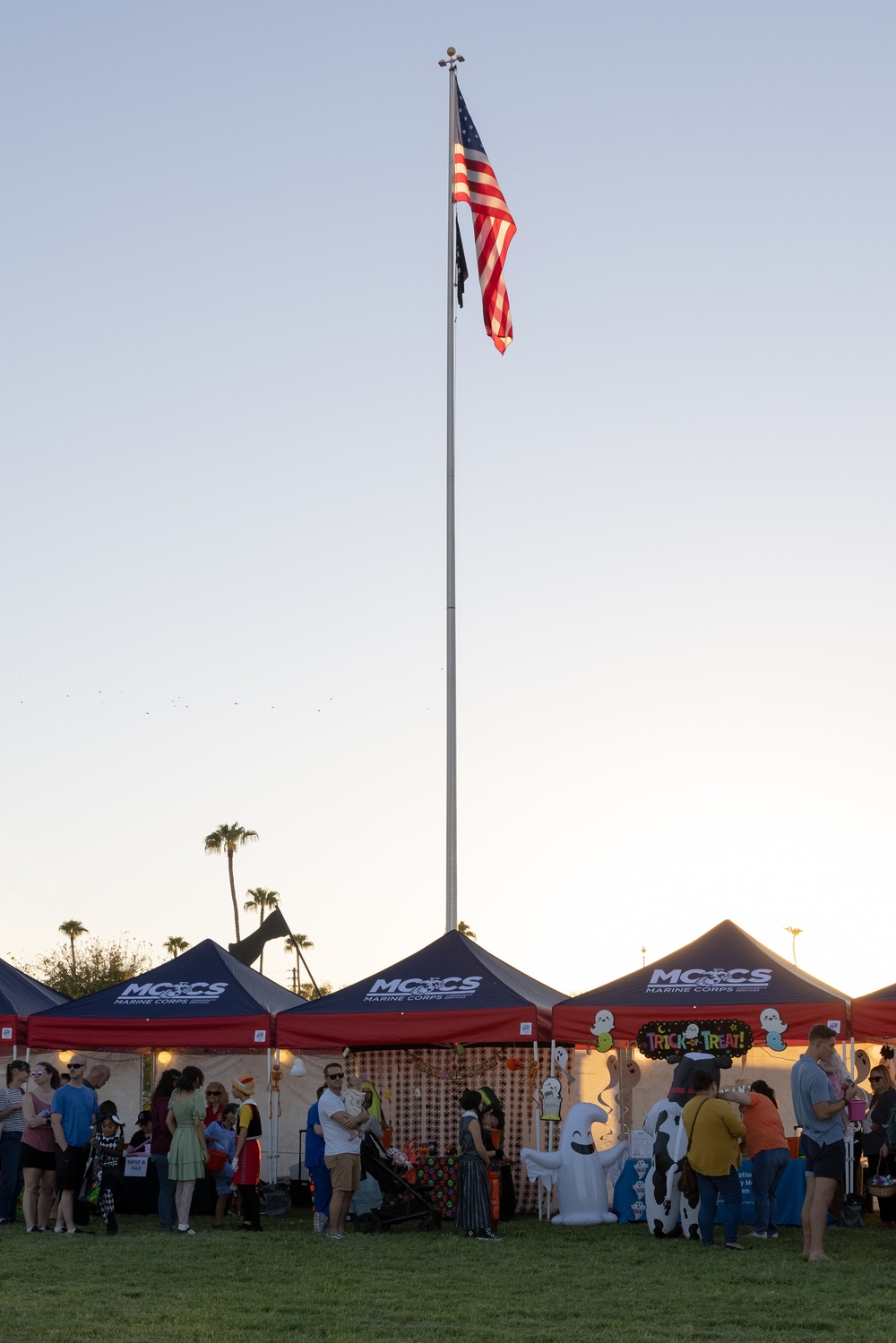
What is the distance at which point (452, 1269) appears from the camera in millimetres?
9242

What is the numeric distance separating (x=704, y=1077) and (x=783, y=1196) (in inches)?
98.9

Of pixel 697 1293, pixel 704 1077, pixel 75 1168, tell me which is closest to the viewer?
pixel 697 1293

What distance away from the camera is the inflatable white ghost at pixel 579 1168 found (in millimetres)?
12141

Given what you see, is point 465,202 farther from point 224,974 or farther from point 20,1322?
point 20,1322

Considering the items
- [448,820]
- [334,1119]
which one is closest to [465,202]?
[448,820]

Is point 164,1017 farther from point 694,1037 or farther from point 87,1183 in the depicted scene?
point 694,1037

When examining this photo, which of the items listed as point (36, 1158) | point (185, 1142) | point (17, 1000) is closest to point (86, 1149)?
point (36, 1158)

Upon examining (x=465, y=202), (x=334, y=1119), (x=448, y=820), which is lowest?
(x=334, y=1119)

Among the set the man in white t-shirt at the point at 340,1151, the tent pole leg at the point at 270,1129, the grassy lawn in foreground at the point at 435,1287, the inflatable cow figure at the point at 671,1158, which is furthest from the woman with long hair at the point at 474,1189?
the tent pole leg at the point at 270,1129

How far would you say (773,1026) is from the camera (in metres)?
12.5

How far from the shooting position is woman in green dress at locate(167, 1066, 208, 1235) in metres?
11.5

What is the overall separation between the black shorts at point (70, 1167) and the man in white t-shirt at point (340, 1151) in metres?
1.92

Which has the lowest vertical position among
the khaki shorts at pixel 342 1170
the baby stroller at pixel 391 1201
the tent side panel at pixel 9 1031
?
the baby stroller at pixel 391 1201

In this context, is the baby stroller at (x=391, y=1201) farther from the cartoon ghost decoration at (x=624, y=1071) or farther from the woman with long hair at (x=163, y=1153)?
the cartoon ghost decoration at (x=624, y=1071)
